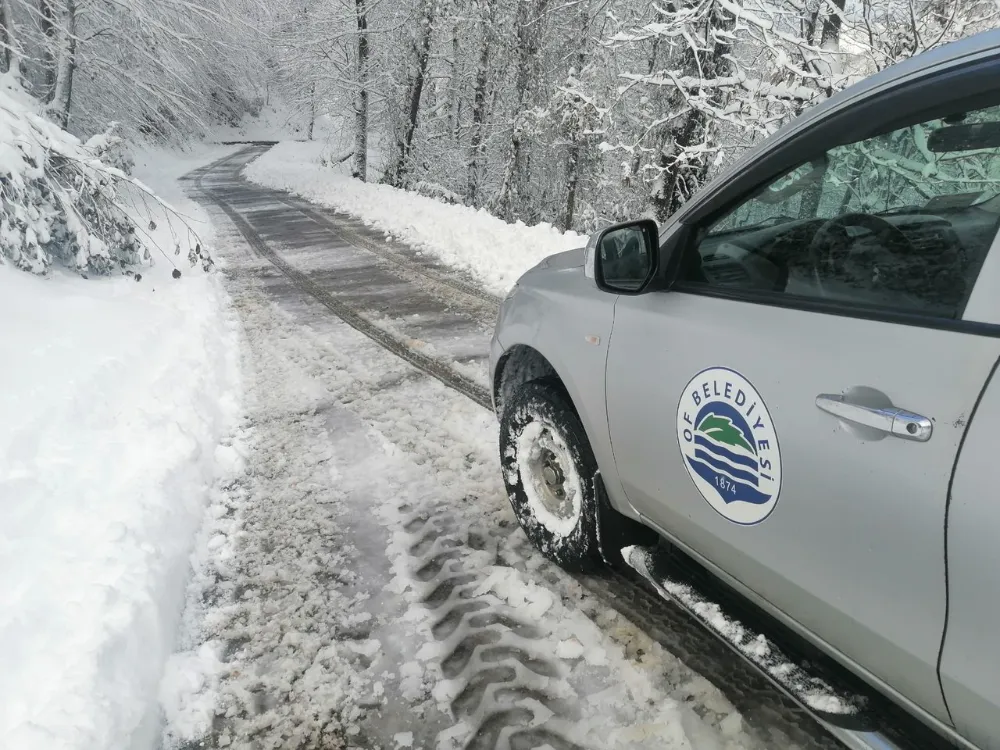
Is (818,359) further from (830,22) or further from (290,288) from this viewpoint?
(830,22)

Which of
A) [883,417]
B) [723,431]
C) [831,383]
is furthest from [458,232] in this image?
[883,417]

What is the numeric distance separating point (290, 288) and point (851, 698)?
8.08 meters

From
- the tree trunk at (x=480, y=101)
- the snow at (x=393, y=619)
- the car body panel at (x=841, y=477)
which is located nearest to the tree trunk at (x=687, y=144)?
the snow at (x=393, y=619)

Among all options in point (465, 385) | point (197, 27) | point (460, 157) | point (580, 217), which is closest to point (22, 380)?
point (465, 385)

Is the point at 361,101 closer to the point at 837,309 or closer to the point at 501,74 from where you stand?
the point at 501,74

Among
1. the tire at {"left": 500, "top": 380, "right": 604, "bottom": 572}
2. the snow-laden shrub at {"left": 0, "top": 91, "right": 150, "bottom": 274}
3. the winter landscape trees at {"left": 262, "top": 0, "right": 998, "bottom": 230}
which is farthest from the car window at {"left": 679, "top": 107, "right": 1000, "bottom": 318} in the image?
the snow-laden shrub at {"left": 0, "top": 91, "right": 150, "bottom": 274}

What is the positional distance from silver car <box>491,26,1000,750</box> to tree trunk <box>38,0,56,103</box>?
514 inches

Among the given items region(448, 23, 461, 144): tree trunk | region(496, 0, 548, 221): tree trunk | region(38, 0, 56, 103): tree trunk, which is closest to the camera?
region(38, 0, 56, 103): tree trunk

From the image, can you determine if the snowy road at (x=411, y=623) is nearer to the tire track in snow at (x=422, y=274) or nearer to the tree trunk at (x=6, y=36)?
the tire track in snow at (x=422, y=274)

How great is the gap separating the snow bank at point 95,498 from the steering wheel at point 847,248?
A: 2664 mm

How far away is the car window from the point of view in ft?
4.89

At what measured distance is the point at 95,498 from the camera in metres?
3.23

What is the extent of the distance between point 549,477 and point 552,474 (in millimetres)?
30

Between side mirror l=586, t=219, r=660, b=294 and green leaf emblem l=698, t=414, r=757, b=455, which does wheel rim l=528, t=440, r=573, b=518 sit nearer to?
side mirror l=586, t=219, r=660, b=294
